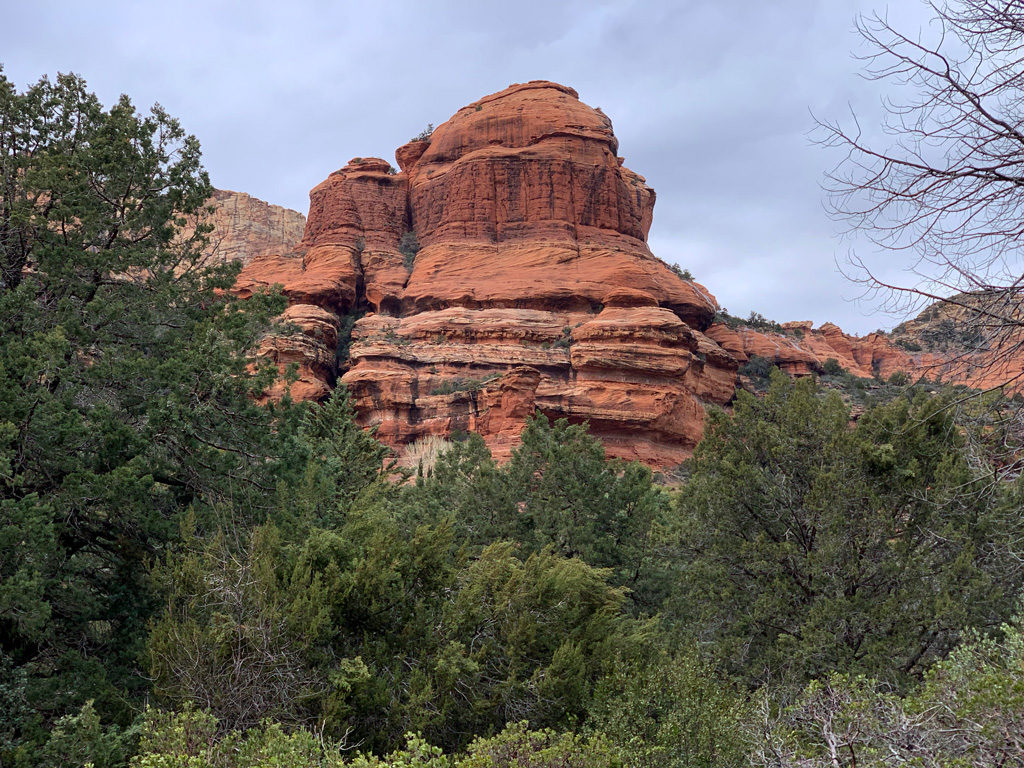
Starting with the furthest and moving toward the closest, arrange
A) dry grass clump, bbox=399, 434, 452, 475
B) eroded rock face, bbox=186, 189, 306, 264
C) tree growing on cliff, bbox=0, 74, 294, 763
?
eroded rock face, bbox=186, 189, 306, 264 → dry grass clump, bbox=399, 434, 452, 475 → tree growing on cliff, bbox=0, 74, 294, 763

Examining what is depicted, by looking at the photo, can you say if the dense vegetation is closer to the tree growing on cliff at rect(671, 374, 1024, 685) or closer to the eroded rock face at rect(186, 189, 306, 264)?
the tree growing on cliff at rect(671, 374, 1024, 685)

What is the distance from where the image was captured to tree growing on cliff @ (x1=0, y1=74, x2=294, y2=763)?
9.05 metres

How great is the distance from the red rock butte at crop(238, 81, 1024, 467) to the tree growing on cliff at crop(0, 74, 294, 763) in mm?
27174

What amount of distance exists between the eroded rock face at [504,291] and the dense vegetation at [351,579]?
30.2 metres

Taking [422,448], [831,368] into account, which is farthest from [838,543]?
[831,368]

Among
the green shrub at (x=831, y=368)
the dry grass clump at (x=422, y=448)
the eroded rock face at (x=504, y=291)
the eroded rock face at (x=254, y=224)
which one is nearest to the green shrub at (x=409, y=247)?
the eroded rock face at (x=504, y=291)

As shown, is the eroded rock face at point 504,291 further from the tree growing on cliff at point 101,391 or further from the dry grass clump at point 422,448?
the tree growing on cliff at point 101,391

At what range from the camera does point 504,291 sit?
53.2 m

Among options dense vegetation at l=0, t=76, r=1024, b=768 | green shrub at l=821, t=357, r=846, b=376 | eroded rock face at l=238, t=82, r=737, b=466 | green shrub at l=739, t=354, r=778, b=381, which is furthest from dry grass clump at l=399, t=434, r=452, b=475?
green shrub at l=821, t=357, r=846, b=376

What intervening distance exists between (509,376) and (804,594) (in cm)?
3415

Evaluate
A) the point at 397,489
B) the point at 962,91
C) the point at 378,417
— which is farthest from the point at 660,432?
the point at 962,91

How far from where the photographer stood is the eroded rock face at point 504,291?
46062 millimetres

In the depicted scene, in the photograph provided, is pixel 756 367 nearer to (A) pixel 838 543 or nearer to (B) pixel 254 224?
(A) pixel 838 543

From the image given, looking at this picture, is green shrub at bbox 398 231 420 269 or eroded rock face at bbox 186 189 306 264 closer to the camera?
green shrub at bbox 398 231 420 269
